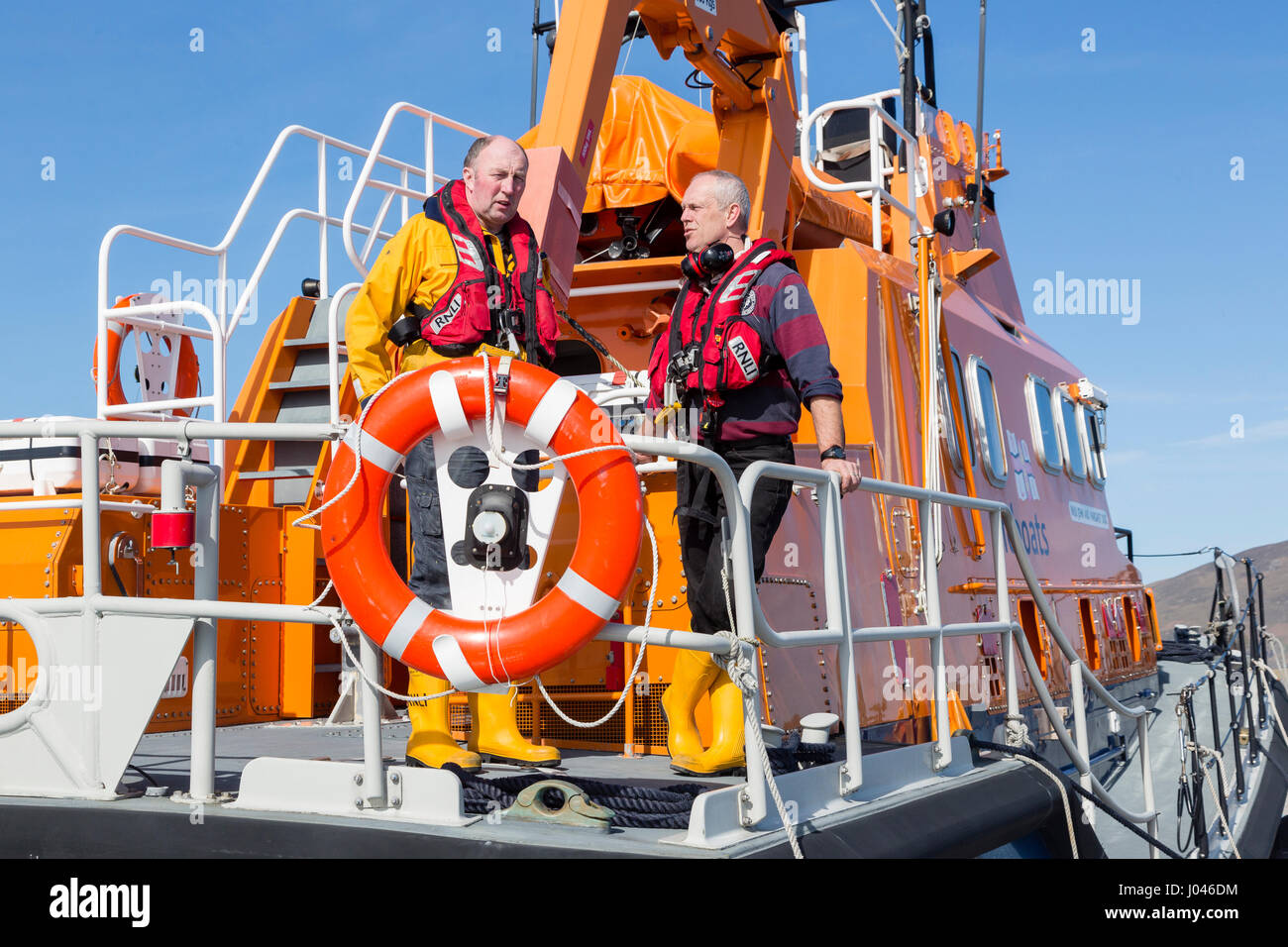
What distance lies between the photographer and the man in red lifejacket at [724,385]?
3.61 metres

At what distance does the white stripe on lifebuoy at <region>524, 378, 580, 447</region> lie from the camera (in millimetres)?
2852

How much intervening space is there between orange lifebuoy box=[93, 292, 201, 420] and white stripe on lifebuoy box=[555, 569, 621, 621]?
3.43 m

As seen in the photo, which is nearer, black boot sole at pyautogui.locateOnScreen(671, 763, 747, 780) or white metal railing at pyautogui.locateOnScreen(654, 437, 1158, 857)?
white metal railing at pyautogui.locateOnScreen(654, 437, 1158, 857)

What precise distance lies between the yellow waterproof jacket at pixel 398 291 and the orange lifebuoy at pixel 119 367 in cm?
240

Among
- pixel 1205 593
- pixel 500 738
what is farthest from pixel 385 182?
pixel 1205 593

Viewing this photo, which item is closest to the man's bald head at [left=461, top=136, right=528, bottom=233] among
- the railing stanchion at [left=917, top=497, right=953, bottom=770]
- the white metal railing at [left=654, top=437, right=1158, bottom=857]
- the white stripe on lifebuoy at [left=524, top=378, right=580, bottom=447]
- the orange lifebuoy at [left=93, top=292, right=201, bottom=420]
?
the white stripe on lifebuoy at [left=524, top=378, right=580, bottom=447]

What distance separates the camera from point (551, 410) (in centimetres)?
285

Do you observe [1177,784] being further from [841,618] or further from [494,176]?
[494,176]

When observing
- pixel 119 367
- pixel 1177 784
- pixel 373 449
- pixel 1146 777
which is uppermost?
pixel 119 367

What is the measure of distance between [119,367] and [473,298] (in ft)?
9.67

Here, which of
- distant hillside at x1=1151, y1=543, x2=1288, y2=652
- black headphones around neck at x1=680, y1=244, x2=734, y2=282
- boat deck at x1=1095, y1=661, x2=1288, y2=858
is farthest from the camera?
distant hillside at x1=1151, y1=543, x2=1288, y2=652

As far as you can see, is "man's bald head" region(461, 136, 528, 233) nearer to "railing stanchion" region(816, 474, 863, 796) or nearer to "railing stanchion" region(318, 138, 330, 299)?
"railing stanchion" region(816, 474, 863, 796)
